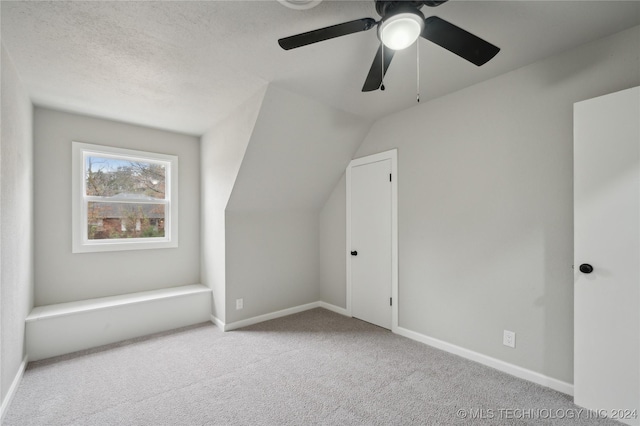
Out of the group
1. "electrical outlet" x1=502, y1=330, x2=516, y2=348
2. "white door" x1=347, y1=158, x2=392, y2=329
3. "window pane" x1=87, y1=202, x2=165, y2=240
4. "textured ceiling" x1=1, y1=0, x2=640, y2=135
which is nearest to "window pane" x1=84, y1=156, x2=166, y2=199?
"window pane" x1=87, y1=202, x2=165, y2=240

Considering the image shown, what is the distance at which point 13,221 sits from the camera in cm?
223

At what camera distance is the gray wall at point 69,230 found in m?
3.09

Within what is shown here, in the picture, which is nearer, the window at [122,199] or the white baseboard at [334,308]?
the window at [122,199]

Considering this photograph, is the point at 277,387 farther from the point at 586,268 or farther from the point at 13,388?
the point at 586,268

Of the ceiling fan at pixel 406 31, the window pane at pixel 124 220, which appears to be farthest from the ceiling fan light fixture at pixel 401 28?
the window pane at pixel 124 220

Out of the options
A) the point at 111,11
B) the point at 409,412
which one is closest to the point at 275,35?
the point at 111,11

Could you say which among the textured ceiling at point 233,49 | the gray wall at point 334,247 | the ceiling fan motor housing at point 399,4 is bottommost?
the gray wall at point 334,247

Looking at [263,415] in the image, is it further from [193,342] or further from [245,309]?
[245,309]

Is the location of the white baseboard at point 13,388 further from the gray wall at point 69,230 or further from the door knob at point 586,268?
the door knob at point 586,268

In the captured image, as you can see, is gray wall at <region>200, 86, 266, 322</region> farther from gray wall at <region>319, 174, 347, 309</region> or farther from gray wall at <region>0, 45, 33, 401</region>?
gray wall at <region>0, 45, 33, 401</region>

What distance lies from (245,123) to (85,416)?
8.50 feet

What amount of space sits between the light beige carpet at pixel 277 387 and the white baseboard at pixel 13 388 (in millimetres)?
40

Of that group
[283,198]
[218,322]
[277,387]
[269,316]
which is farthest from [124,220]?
[277,387]

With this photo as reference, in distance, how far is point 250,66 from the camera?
234cm
